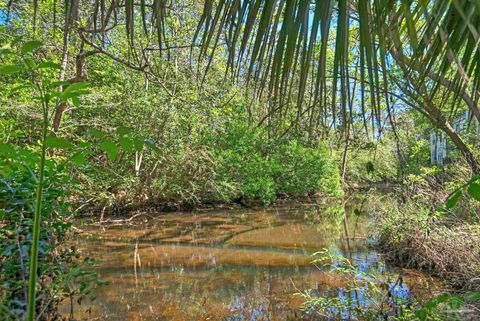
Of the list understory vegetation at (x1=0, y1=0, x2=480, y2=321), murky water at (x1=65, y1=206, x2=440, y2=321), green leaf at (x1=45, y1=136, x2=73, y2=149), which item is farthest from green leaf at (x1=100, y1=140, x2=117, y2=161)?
murky water at (x1=65, y1=206, x2=440, y2=321)

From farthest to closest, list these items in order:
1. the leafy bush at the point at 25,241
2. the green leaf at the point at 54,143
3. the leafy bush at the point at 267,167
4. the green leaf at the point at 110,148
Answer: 1. the leafy bush at the point at 267,167
2. the leafy bush at the point at 25,241
3. the green leaf at the point at 110,148
4. the green leaf at the point at 54,143

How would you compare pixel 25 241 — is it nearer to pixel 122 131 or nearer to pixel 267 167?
pixel 122 131

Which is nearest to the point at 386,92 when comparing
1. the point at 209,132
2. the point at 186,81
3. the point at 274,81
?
the point at 274,81

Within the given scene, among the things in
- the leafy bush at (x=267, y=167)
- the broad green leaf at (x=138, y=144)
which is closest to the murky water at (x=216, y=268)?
the broad green leaf at (x=138, y=144)

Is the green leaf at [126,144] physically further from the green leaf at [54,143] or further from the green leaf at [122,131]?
the green leaf at [54,143]

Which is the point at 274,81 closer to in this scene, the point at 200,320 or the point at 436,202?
the point at 200,320

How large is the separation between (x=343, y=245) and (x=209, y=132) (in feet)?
23.0

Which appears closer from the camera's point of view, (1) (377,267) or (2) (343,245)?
(1) (377,267)

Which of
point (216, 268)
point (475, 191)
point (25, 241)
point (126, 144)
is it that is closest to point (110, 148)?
point (126, 144)

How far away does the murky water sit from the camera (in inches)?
181

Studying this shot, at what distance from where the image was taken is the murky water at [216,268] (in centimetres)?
461

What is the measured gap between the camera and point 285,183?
55.0 feet

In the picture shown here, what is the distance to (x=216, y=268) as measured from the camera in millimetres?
6398

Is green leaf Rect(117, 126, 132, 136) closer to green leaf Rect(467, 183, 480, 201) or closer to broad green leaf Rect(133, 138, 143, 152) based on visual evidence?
broad green leaf Rect(133, 138, 143, 152)
